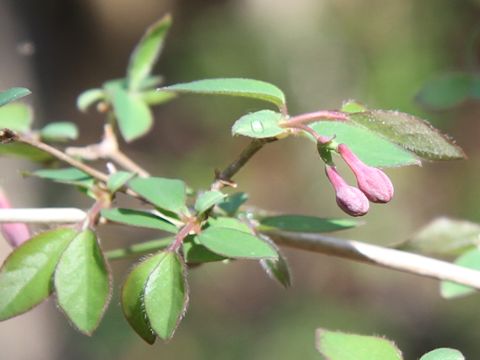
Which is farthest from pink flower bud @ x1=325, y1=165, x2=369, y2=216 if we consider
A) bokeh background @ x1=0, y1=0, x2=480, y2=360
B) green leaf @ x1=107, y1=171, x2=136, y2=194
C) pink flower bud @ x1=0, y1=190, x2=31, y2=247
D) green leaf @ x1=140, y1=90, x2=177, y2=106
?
bokeh background @ x1=0, y1=0, x2=480, y2=360

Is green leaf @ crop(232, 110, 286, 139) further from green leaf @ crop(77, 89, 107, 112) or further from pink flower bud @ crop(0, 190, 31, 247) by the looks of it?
green leaf @ crop(77, 89, 107, 112)

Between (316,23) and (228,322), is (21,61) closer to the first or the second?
(316,23)

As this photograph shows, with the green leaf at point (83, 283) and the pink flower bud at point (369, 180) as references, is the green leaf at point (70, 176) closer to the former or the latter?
the green leaf at point (83, 283)

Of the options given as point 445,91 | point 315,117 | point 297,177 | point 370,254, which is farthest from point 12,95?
point 297,177

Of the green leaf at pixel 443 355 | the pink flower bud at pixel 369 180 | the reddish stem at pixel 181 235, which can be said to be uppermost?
the pink flower bud at pixel 369 180

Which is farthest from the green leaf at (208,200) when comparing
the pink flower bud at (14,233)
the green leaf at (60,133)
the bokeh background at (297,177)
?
the bokeh background at (297,177)

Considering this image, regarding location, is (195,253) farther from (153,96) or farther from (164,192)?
(153,96)
